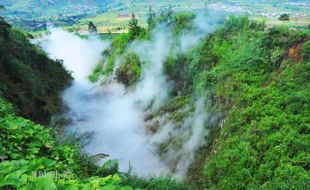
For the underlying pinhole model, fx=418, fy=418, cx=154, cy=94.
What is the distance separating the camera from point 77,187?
10.3 ft

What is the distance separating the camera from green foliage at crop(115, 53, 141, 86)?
26641mm

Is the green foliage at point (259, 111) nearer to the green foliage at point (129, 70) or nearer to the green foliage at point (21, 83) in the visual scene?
the green foliage at point (21, 83)

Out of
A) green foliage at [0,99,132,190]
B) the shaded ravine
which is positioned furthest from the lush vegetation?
green foliage at [0,99,132,190]

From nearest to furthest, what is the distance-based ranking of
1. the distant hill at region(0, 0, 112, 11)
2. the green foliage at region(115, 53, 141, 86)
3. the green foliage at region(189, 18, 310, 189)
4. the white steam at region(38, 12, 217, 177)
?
1. the green foliage at region(189, 18, 310, 189)
2. the white steam at region(38, 12, 217, 177)
3. the green foliage at region(115, 53, 141, 86)
4. the distant hill at region(0, 0, 112, 11)

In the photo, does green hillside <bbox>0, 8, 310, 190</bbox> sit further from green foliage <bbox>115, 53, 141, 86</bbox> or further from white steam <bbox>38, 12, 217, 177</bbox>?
green foliage <bbox>115, 53, 141, 86</bbox>

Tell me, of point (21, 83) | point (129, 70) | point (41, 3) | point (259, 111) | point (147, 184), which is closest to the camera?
point (147, 184)

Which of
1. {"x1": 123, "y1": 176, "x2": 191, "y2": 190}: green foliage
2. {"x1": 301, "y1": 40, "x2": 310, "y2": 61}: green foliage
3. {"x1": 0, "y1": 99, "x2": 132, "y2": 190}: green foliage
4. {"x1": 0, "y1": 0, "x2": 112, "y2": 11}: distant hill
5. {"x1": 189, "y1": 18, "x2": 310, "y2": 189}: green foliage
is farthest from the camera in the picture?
{"x1": 0, "y1": 0, "x2": 112, "y2": 11}: distant hill

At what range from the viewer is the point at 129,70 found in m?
27.5

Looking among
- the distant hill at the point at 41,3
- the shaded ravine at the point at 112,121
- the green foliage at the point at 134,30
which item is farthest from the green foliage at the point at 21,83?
the distant hill at the point at 41,3

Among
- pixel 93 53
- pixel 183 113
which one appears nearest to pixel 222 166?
pixel 183 113

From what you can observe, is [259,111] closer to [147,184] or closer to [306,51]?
[306,51]

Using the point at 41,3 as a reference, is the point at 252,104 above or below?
above

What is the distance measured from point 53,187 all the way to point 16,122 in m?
2.92

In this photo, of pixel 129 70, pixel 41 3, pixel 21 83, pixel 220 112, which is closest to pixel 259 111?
pixel 220 112
